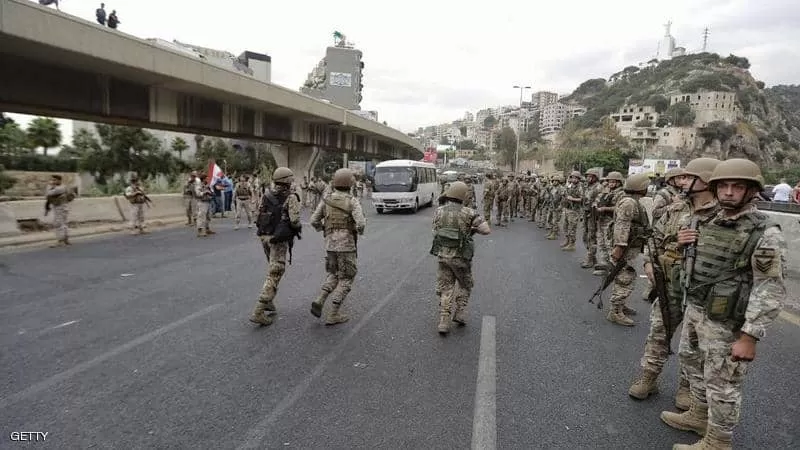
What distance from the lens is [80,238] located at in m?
11.5

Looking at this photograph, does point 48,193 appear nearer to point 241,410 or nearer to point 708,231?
point 241,410

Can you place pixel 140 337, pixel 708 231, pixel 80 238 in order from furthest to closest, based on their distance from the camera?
pixel 80 238, pixel 140 337, pixel 708 231

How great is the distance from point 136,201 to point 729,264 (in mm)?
13290

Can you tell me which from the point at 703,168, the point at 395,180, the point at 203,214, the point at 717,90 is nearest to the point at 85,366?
the point at 703,168

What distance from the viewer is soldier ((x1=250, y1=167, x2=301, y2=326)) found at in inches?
207

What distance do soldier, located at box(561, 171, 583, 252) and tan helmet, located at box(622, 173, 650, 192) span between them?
4.94 meters

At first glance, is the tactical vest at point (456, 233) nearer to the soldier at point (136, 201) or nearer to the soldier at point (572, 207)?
the soldier at point (572, 207)

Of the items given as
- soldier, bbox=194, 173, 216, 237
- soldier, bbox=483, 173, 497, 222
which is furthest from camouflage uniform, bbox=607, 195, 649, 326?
soldier, bbox=194, 173, 216, 237

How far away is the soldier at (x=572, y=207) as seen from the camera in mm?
10727

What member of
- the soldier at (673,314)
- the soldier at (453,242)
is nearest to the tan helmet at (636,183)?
the soldier at (673,314)

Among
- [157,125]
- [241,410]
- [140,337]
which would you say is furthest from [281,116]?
[241,410]

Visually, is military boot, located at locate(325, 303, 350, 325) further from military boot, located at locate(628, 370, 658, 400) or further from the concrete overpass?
the concrete overpass

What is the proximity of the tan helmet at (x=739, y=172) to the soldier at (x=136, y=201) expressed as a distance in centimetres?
1306

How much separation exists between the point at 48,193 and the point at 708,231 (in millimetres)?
12390
